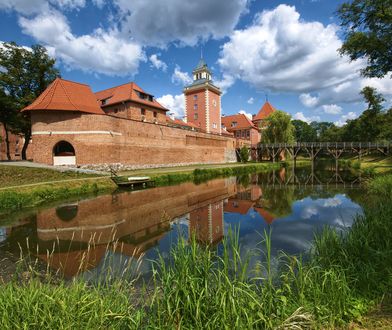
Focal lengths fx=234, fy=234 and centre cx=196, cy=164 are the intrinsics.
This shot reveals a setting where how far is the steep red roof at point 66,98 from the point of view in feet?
64.9

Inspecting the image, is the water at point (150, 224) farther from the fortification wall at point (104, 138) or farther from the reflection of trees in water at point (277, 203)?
the fortification wall at point (104, 138)

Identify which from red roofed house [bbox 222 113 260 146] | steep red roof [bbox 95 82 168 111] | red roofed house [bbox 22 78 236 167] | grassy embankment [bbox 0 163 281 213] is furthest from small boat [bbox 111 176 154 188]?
red roofed house [bbox 222 113 260 146]

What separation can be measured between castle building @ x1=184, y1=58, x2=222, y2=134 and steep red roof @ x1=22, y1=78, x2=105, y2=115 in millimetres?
21732

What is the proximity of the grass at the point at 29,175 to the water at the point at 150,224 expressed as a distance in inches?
169

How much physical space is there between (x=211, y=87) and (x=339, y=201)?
3465cm

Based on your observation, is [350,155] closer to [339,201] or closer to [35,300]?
[339,201]

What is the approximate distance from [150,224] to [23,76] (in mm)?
25218

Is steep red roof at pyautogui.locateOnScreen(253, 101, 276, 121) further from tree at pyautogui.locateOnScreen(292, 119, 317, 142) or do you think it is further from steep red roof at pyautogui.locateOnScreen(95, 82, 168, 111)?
steep red roof at pyautogui.locateOnScreen(95, 82, 168, 111)

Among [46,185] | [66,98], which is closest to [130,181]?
[46,185]

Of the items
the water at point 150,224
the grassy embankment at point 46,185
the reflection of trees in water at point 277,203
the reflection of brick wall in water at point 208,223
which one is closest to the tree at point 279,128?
the grassy embankment at point 46,185

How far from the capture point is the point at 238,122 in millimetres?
54844

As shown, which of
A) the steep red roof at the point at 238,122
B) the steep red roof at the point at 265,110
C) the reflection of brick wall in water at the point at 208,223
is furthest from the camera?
the steep red roof at the point at 265,110

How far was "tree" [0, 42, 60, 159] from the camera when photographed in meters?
23.1

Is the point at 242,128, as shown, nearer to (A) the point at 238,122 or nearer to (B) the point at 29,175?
(A) the point at 238,122
